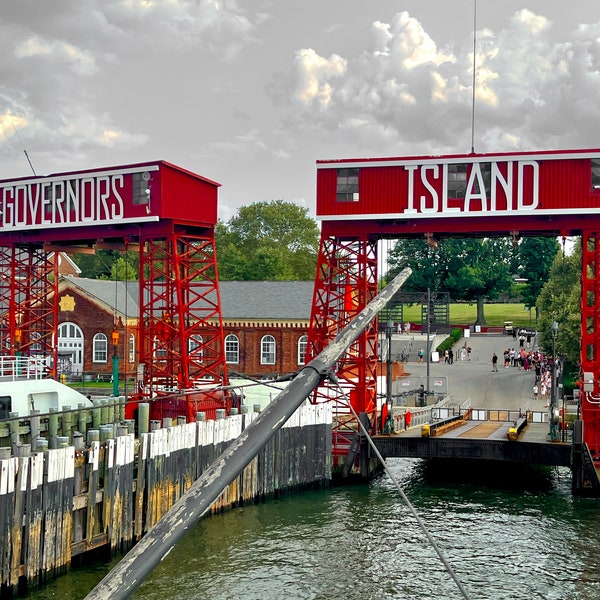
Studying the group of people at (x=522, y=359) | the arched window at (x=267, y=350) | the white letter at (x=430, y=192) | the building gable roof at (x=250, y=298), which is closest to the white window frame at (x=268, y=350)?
the arched window at (x=267, y=350)

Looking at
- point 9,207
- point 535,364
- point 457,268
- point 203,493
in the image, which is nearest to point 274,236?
point 457,268

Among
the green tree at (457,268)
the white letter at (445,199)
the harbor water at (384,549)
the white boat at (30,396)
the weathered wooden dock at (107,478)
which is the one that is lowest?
the harbor water at (384,549)

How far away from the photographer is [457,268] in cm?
10012

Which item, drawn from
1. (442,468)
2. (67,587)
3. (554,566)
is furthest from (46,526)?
(442,468)

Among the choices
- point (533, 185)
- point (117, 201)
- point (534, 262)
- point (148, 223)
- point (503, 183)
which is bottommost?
point (148, 223)

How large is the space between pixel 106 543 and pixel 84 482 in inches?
71.8

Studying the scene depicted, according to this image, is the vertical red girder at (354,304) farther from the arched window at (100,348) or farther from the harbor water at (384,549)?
the arched window at (100,348)

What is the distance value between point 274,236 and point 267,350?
182 feet

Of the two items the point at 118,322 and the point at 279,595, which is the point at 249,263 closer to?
the point at 118,322

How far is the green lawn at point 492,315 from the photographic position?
118m

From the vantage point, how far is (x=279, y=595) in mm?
21703

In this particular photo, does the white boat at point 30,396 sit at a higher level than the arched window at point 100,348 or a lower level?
lower

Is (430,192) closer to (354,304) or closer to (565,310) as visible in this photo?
(354,304)

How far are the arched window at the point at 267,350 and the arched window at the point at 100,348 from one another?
1132 centimetres
